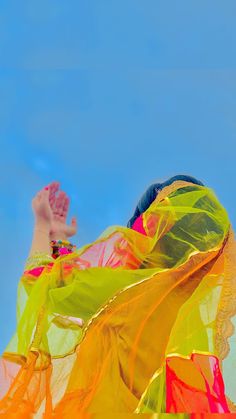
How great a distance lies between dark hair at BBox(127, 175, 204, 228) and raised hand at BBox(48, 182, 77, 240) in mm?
411

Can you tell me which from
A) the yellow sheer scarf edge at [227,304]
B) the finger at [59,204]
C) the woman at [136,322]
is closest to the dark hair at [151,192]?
the woman at [136,322]

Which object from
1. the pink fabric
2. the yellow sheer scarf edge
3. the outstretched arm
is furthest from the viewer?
the outstretched arm

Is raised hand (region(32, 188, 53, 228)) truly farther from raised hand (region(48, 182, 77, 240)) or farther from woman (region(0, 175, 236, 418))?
woman (region(0, 175, 236, 418))

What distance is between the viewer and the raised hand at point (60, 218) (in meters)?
2.16

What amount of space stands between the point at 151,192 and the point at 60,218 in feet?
1.73

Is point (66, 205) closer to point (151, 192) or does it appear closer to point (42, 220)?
point (42, 220)

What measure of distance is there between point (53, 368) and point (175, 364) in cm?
24

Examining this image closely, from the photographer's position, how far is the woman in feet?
3.97

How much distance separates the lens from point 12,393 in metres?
1.24

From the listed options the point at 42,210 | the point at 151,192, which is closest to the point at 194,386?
the point at 151,192

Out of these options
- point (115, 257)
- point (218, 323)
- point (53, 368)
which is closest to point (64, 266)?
point (115, 257)

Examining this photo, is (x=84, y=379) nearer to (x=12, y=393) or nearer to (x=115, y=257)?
(x=12, y=393)

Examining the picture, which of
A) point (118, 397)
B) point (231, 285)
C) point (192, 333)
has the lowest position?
point (118, 397)

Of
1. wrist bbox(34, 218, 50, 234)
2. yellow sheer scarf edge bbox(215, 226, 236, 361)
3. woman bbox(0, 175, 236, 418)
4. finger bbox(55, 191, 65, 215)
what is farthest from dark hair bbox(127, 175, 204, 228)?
finger bbox(55, 191, 65, 215)
